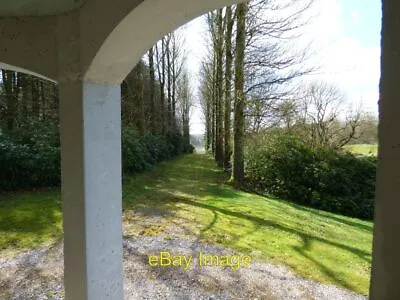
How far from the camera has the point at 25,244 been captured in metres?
4.12

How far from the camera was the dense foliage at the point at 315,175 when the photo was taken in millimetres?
7758

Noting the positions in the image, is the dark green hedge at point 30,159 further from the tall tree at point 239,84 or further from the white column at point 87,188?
the white column at point 87,188

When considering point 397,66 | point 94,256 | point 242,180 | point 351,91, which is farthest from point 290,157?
point 397,66

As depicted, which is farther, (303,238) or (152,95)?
(152,95)

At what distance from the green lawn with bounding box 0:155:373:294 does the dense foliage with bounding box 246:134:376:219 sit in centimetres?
96

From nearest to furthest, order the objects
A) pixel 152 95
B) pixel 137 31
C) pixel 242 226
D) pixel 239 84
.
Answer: pixel 137 31 → pixel 242 226 → pixel 239 84 → pixel 152 95

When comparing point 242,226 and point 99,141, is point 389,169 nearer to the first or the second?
point 99,141

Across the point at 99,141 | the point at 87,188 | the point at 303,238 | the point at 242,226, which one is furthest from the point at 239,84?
the point at 87,188

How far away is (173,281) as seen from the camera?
10.8 feet

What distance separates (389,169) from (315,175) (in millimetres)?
7656

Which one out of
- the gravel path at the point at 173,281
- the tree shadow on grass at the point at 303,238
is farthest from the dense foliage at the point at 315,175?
the gravel path at the point at 173,281

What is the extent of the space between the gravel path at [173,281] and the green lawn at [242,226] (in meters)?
0.31

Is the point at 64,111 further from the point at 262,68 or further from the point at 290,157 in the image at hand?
the point at 290,157

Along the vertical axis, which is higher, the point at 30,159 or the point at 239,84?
the point at 239,84
